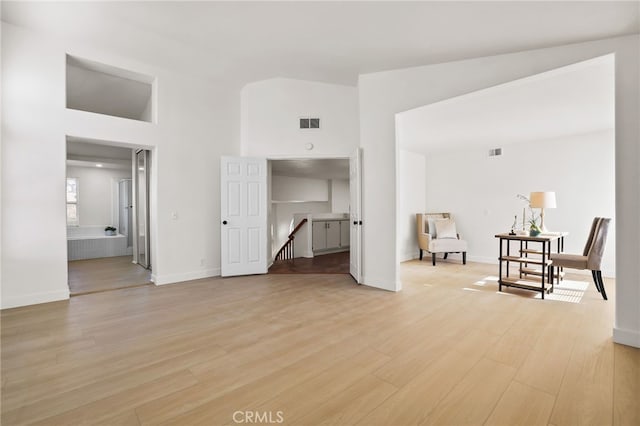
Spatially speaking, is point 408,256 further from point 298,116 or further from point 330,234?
point 298,116

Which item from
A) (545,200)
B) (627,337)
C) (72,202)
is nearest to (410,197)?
(545,200)

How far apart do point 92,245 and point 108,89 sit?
3997mm

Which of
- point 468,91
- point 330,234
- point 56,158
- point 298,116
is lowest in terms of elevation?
point 330,234

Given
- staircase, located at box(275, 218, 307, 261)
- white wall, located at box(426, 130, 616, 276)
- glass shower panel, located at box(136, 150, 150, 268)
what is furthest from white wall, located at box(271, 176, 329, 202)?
white wall, located at box(426, 130, 616, 276)

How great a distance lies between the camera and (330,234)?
318 inches

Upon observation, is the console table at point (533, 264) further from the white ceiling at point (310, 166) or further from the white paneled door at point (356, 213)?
the white ceiling at point (310, 166)

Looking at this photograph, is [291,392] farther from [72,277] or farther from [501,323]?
[72,277]

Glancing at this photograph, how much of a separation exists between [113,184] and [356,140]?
24.9 feet

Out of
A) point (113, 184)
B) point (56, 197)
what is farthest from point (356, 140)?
point (113, 184)

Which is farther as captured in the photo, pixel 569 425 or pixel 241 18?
pixel 241 18

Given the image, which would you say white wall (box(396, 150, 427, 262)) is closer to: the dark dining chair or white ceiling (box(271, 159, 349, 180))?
white ceiling (box(271, 159, 349, 180))

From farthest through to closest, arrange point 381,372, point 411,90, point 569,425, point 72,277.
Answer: point 72,277, point 411,90, point 381,372, point 569,425

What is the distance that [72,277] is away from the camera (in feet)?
16.6

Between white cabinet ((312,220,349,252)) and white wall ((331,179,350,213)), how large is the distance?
2.46m
